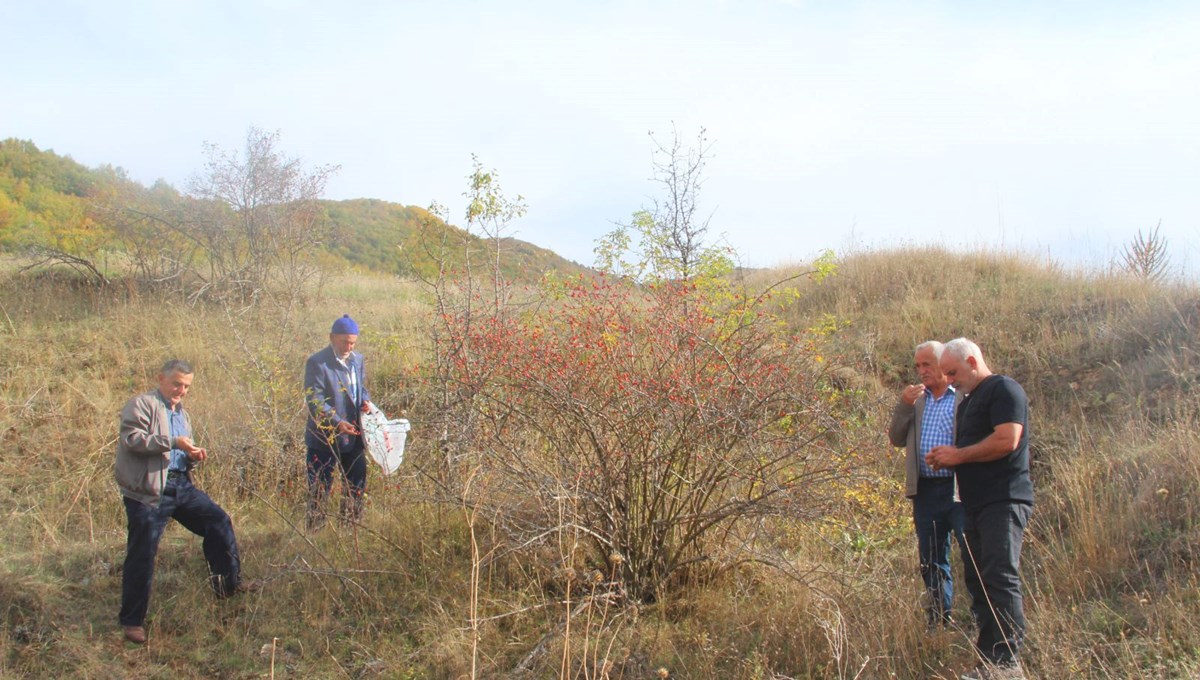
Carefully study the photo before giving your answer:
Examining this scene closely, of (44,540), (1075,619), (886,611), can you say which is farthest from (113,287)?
(1075,619)

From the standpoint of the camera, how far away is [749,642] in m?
4.14

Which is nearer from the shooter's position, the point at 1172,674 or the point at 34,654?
the point at 1172,674

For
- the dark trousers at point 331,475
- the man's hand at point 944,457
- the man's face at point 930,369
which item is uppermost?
the man's face at point 930,369

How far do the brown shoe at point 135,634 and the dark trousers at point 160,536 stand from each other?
3cm

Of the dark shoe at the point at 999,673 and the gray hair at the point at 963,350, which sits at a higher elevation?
the gray hair at the point at 963,350

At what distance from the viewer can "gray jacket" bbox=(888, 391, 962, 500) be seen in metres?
4.29

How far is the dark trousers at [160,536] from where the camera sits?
4668mm

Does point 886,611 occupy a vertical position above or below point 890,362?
below

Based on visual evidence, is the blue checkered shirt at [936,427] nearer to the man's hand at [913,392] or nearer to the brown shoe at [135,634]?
the man's hand at [913,392]

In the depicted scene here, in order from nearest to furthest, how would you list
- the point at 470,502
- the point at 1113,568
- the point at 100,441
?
1. the point at 1113,568
2. the point at 470,502
3. the point at 100,441

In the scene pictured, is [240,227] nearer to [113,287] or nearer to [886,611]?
[113,287]

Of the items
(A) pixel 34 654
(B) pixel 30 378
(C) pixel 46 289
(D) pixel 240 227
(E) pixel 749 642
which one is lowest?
(A) pixel 34 654

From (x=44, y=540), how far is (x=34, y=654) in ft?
5.47

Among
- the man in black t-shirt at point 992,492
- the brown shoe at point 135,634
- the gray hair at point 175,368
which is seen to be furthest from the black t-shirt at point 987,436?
the brown shoe at point 135,634
